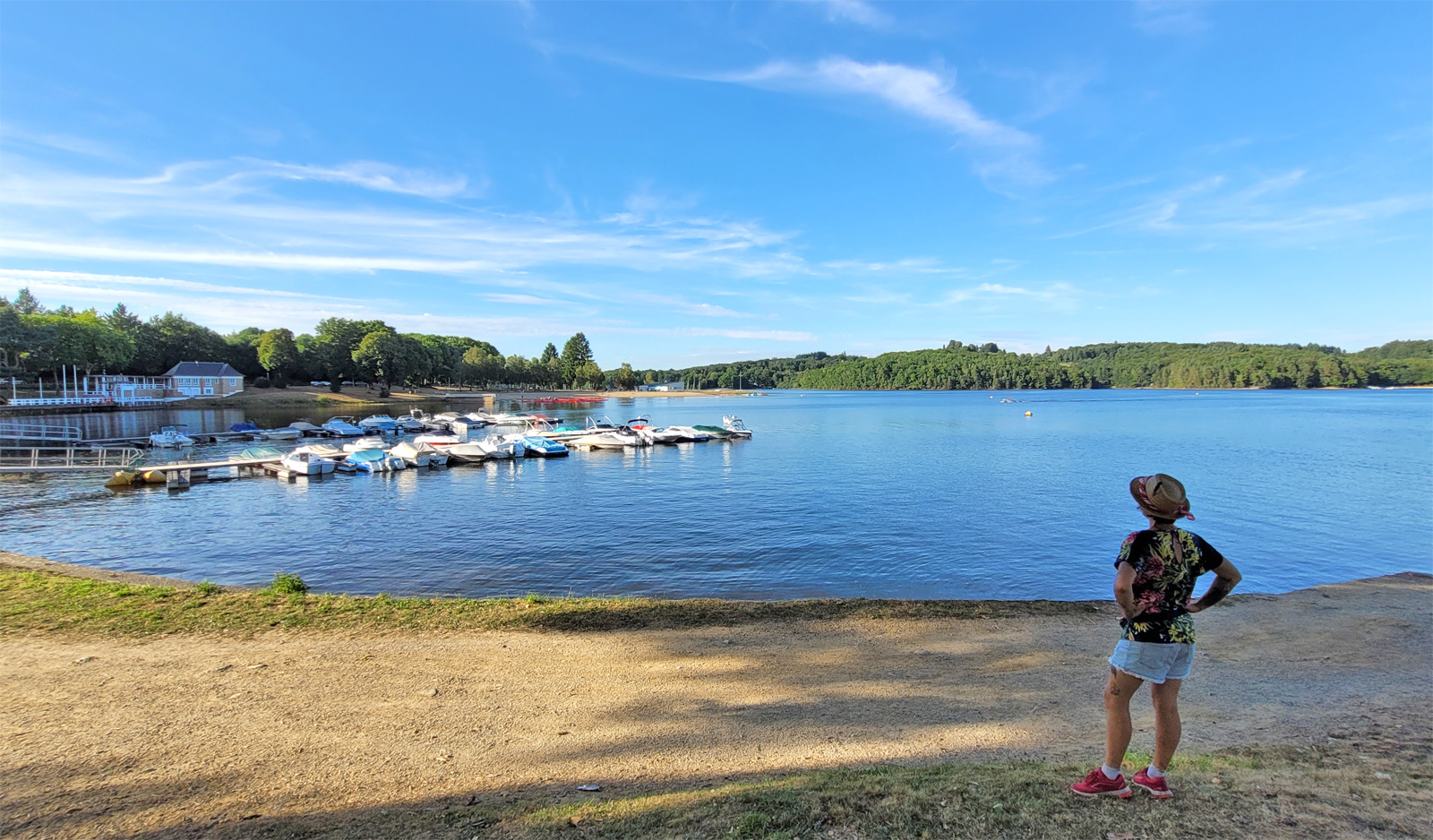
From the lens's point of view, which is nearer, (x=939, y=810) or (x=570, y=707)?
(x=939, y=810)

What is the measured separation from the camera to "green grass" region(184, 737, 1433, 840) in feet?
14.7

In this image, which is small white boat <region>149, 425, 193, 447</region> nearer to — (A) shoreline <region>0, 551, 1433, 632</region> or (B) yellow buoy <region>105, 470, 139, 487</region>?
(B) yellow buoy <region>105, 470, 139, 487</region>

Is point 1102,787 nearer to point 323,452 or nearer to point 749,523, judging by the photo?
point 749,523

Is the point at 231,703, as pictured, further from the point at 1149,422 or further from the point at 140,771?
the point at 1149,422

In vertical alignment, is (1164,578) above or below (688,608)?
above

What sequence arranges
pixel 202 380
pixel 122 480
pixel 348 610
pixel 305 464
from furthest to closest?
pixel 202 380, pixel 305 464, pixel 122 480, pixel 348 610

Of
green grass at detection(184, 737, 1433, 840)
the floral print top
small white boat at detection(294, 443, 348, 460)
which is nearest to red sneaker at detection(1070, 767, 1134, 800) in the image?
green grass at detection(184, 737, 1433, 840)

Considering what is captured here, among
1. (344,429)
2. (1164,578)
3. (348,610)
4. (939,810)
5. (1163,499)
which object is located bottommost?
(348,610)

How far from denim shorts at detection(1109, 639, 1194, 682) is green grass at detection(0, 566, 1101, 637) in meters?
7.44

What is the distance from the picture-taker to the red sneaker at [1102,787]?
15.8 ft

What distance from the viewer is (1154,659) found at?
4613 mm

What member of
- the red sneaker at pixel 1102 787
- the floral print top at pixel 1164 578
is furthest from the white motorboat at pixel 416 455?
the floral print top at pixel 1164 578

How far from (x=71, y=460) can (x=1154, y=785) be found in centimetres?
5026

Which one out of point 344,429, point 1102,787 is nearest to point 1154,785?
point 1102,787
